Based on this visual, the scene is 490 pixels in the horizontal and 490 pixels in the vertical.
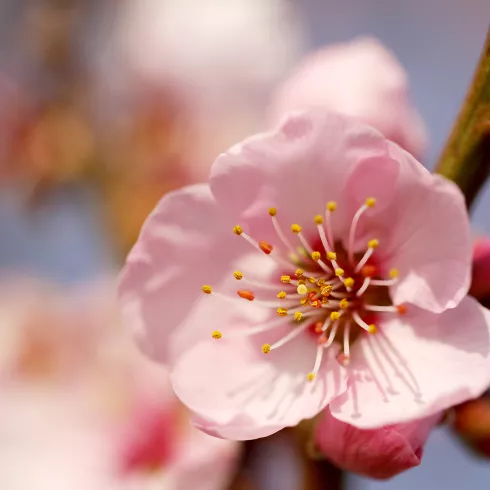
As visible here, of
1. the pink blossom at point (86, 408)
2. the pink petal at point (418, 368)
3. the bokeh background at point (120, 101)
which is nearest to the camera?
the pink petal at point (418, 368)

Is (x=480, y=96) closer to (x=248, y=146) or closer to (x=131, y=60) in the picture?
(x=248, y=146)

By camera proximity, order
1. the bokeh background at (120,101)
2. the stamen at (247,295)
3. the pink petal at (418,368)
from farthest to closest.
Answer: the bokeh background at (120,101)
the stamen at (247,295)
the pink petal at (418,368)

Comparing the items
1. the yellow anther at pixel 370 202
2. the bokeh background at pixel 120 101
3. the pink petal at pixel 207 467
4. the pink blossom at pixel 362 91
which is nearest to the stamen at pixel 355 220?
the yellow anther at pixel 370 202

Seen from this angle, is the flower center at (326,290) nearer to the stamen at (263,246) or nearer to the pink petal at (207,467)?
the stamen at (263,246)

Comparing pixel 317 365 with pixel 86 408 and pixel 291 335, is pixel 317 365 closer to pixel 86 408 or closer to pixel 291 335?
Result: pixel 291 335

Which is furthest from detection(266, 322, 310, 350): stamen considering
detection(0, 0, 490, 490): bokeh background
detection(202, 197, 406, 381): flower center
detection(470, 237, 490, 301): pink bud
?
detection(0, 0, 490, 490): bokeh background

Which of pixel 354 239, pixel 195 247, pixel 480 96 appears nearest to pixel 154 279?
pixel 195 247

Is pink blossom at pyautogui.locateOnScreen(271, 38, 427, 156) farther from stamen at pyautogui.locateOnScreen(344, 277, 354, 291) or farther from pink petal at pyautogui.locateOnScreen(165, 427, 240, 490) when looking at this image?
pink petal at pyautogui.locateOnScreen(165, 427, 240, 490)

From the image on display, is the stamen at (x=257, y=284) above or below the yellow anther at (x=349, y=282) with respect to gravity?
above
